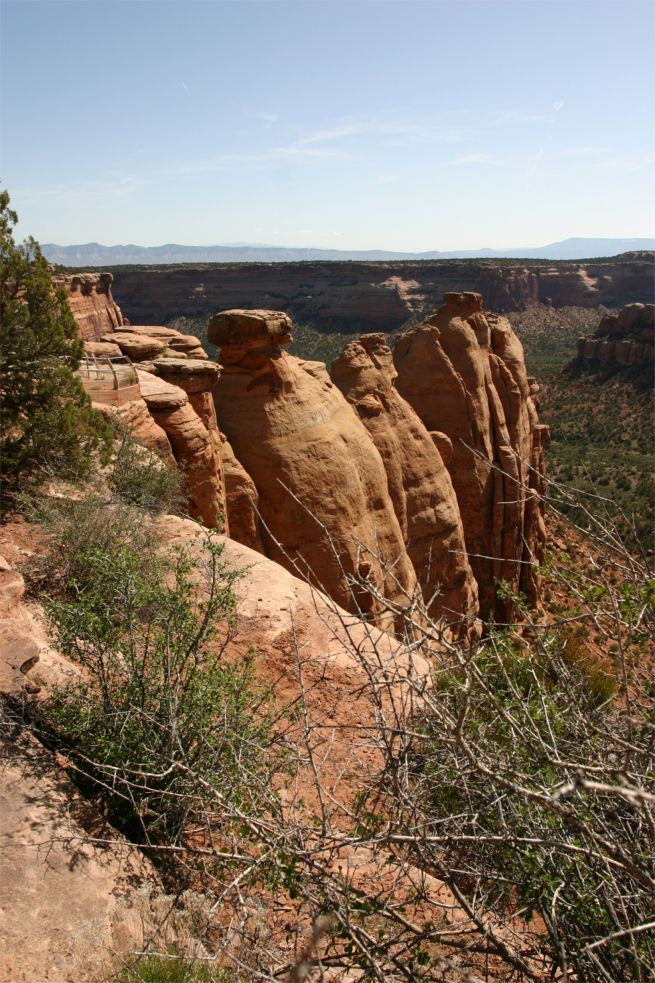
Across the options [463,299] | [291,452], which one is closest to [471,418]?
[463,299]

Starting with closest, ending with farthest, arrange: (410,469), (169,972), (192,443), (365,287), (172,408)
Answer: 1. (169,972)
2. (192,443)
3. (172,408)
4. (410,469)
5. (365,287)

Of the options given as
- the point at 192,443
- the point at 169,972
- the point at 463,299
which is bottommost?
the point at 169,972

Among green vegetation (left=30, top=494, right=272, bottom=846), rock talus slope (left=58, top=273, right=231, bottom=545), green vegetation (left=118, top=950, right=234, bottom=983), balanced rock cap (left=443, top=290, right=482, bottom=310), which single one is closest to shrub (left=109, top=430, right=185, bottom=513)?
rock talus slope (left=58, top=273, right=231, bottom=545)

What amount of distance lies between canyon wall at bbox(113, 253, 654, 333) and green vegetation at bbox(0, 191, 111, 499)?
86545mm

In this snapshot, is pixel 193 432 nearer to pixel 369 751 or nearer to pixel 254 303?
pixel 369 751

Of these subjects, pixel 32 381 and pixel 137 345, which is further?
pixel 137 345

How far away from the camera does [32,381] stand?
9.85 meters

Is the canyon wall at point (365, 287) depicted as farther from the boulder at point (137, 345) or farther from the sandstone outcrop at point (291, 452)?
the sandstone outcrop at point (291, 452)

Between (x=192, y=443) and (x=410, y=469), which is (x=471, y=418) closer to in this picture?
(x=410, y=469)

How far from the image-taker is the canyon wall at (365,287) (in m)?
95.2

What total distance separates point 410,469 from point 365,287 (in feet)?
278

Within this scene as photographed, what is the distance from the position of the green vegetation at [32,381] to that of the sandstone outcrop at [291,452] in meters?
4.72

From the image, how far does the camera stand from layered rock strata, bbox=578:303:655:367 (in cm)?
5581

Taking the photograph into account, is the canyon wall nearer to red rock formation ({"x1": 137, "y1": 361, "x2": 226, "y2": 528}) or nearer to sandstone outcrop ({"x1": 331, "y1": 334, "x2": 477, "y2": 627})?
sandstone outcrop ({"x1": 331, "y1": 334, "x2": 477, "y2": 627})
